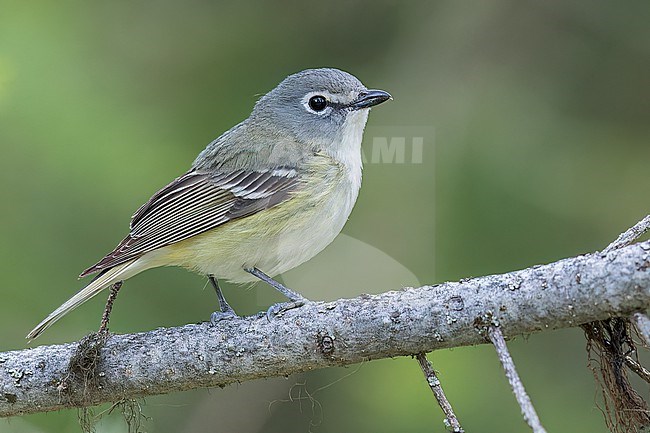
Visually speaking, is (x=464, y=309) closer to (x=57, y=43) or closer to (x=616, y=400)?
(x=616, y=400)

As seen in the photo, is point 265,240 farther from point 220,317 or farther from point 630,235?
point 630,235

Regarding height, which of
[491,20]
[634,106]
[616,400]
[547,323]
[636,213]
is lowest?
[616,400]

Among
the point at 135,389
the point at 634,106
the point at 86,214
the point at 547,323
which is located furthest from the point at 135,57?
the point at 547,323

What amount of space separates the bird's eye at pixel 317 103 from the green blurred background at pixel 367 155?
615mm

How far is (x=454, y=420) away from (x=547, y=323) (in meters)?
0.41

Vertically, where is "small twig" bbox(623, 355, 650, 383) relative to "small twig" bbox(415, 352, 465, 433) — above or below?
below

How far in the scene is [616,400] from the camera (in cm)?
266

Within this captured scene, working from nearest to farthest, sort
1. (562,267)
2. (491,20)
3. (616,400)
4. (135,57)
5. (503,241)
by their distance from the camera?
(562,267)
(616,400)
(503,241)
(135,57)
(491,20)

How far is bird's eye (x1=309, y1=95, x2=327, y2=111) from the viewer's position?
446 cm

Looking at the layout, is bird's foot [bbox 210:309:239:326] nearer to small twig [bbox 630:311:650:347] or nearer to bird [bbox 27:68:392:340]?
bird [bbox 27:68:392:340]

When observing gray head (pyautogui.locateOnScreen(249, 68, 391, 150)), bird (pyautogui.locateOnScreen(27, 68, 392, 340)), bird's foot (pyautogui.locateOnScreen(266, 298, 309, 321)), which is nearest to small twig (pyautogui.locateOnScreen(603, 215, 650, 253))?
bird's foot (pyautogui.locateOnScreen(266, 298, 309, 321))

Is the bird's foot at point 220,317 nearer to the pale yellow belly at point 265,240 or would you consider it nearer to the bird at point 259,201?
the bird at point 259,201

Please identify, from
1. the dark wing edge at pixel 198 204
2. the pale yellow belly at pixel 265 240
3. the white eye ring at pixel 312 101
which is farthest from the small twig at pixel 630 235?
A: the white eye ring at pixel 312 101

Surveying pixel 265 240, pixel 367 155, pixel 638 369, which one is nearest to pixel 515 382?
pixel 638 369
